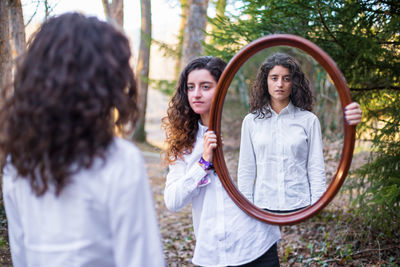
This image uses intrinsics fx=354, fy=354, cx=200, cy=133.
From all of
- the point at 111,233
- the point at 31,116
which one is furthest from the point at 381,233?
the point at 31,116

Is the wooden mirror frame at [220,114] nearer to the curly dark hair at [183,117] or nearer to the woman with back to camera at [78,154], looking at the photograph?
the curly dark hair at [183,117]

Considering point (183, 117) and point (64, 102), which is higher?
point (64, 102)

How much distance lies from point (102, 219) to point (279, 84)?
124 centimetres

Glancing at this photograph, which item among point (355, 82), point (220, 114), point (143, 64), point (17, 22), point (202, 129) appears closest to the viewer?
point (220, 114)

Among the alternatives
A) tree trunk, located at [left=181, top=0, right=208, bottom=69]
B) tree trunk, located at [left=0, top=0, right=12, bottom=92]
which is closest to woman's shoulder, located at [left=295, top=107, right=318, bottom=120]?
tree trunk, located at [left=0, top=0, right=12, bottom=92]

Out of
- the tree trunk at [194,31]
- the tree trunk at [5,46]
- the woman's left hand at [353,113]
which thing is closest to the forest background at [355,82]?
the tree trunk at [5,46]

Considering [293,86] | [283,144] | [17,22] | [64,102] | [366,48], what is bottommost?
[283,144]

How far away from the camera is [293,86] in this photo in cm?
200

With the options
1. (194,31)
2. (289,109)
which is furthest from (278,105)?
(194,31)

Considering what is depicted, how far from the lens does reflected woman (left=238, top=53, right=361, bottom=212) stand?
1940mm

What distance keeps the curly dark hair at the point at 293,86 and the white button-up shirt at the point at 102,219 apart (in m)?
1.01

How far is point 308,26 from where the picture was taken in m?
3.11

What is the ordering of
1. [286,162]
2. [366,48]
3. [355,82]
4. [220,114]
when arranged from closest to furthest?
[286,162]
[220,114]
[366,48]
[355,82]

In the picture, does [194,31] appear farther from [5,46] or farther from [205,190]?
[205,190]
